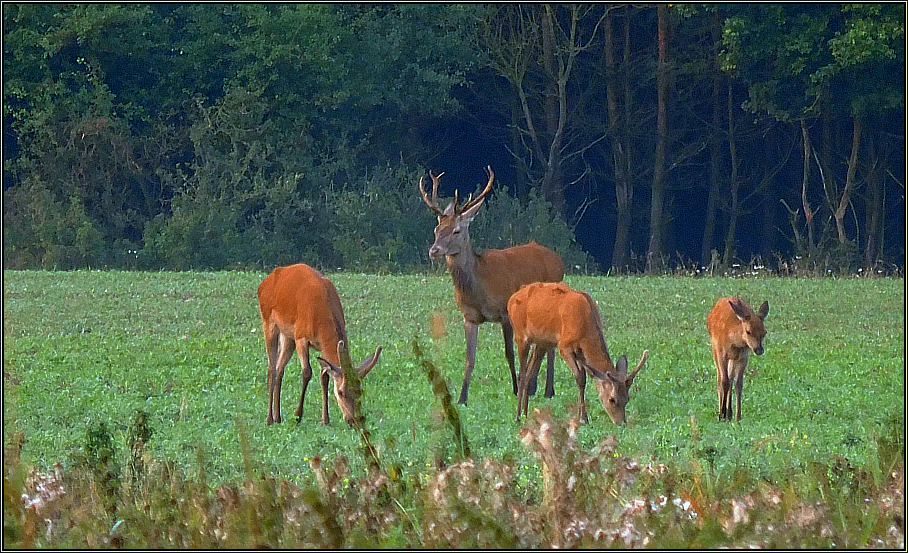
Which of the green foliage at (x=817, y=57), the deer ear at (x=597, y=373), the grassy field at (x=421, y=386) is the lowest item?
the grassy field at (x=421, y=386)

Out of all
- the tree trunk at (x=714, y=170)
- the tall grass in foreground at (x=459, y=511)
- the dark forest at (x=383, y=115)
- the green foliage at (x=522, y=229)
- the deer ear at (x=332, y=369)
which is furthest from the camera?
the tree trunk at (x=714, y=170)

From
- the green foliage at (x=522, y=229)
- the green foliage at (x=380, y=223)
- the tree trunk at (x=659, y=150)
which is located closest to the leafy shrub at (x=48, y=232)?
the green foliage at (x=380, y=223)

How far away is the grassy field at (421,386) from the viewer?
23.1 ft

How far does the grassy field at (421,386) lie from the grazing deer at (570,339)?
0.22 metres

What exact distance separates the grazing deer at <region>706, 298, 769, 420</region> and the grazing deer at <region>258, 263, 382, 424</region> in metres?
2.46

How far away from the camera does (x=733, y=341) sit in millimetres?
9453

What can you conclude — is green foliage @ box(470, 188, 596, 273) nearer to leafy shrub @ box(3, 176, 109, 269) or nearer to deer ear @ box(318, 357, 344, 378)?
leafy shrub @ box(3, 176, 109, 269)

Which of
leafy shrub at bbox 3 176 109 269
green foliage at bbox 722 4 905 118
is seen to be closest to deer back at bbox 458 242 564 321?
green foliage at bbox 722 4 905 118

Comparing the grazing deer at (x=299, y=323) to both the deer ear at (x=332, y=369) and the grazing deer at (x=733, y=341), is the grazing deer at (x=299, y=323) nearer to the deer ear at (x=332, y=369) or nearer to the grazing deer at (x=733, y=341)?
the deer ear at (x=332, y=369)

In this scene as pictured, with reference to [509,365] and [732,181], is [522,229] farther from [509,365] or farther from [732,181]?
[509,365]

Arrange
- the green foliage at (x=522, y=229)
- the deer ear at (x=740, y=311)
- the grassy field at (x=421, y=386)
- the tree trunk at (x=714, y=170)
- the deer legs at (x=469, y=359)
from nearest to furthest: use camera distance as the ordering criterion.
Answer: the grassy field at (x=421, y=386) < the deer ear at (x=740, y=311) < the deer legs at (x=469, y=359) < the green foliage at (x=522, y=229) < the tree trunk at (x=714, y=170)

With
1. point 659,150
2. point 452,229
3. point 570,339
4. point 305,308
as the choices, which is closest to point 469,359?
point 452,229

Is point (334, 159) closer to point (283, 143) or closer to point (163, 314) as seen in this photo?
point (283, 143)

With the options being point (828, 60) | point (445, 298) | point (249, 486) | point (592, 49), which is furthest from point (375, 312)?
point (592, 49)
